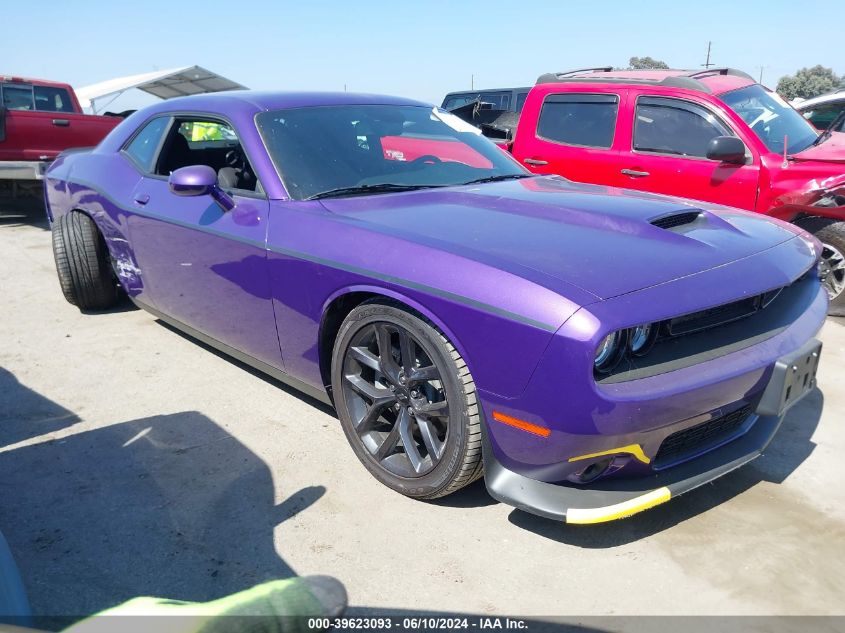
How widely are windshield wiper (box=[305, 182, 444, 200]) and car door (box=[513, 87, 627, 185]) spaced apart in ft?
8.86

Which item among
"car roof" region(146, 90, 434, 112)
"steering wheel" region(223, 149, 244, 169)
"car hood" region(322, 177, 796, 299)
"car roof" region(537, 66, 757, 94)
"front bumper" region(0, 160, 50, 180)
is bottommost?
"front bumper" region(0, 160, 50, 180)

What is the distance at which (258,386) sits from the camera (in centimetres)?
366

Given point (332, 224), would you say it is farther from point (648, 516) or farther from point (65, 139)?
point (65, 139)

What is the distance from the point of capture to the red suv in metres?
4.68

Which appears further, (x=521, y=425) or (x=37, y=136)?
(x=37, y=136)

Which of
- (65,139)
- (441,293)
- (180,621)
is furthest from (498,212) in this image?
(65,139)

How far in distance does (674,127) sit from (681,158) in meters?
0.28

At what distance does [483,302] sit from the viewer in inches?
83.5

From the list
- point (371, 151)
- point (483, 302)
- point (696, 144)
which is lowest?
point (483, 302)

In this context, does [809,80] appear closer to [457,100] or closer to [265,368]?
[457,100]

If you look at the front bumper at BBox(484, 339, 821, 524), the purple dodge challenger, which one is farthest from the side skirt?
the front bumper at BBox(484, 339, 821, 524)

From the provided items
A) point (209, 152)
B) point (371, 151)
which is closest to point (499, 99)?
point (209, 152)

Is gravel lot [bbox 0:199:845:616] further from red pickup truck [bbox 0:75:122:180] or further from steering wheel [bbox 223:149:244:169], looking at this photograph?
red pickup truck [bbox 0:75:122:180]

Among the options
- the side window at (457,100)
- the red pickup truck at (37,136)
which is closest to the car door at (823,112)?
the side window at (457,100)
